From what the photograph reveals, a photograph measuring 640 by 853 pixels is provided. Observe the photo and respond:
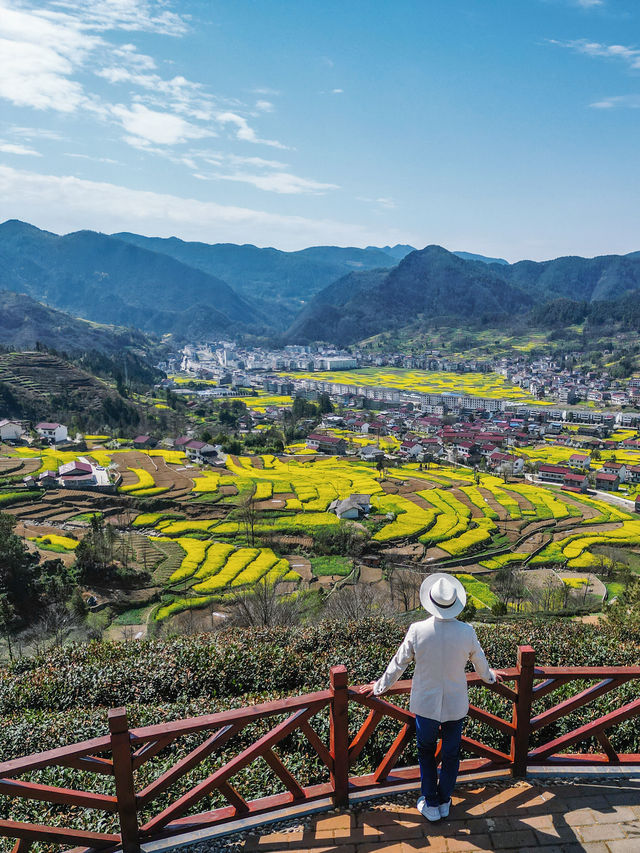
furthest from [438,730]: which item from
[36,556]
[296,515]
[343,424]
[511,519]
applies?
[343,424]

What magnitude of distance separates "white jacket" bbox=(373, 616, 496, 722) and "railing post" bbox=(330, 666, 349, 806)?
0.27 meters

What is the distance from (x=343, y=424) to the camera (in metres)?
63.7

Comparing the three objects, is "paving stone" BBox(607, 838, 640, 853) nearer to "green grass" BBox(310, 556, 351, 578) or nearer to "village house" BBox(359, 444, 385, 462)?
"green grass" BBox(310, 556, 351, 578)

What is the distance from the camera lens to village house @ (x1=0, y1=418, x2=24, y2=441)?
1706 inches

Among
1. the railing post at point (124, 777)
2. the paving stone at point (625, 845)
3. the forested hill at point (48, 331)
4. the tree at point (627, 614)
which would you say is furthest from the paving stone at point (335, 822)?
the forested hill at point (48, 331)

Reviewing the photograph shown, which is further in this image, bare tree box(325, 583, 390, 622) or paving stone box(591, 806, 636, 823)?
bare tree box(325, 583, 390, 622)

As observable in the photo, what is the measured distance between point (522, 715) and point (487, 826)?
70 cm

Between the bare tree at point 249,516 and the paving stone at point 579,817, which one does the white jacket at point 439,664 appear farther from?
the bare tree at point 249,516

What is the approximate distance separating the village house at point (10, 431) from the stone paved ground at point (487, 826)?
1888 inches

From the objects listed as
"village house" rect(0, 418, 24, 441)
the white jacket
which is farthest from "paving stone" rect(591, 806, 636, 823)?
"village house" rect(0, 418, 24, 441)

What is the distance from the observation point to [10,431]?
43625 mm

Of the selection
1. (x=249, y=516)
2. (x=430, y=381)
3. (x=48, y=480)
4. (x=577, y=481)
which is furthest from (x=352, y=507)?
(x=430, y=381)

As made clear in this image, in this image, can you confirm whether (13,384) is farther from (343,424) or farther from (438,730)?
(438,730)

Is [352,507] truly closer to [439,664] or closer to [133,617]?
[133,617]
